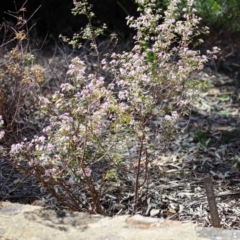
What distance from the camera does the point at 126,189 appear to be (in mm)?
3852

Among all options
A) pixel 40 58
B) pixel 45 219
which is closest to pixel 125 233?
pixel 45 219

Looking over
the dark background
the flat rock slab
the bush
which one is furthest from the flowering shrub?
the dark background

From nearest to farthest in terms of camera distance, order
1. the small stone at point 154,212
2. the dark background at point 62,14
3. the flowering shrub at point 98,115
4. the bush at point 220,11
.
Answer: the flowering shrub at point 98,115 → the small stone at point 154,212 → the bush at point 220,11 → the dark background at point 62,14

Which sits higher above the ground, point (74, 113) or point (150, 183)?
point (74, 113)

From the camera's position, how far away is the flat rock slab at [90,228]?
8.35ft

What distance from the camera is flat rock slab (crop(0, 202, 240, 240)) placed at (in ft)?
8.35

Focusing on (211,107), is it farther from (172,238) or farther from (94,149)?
→ (172,238)

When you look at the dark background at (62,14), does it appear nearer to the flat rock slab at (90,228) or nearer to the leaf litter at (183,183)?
the leaf litter at (183,183)

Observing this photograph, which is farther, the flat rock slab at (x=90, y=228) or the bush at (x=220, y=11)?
the bush at (x=220, y=11)

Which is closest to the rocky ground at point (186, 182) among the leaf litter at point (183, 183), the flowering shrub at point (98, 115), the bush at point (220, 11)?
the leaf litter at point (183, 183)

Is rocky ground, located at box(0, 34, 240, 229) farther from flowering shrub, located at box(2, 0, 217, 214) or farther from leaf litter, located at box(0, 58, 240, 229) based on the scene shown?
flowering shrub, located at box(2, 0, 217, 214)

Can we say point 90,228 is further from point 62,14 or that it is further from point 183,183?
point 62,14

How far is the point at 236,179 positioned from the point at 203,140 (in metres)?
0.72

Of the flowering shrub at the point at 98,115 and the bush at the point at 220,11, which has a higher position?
the bush at the point at 220,11
